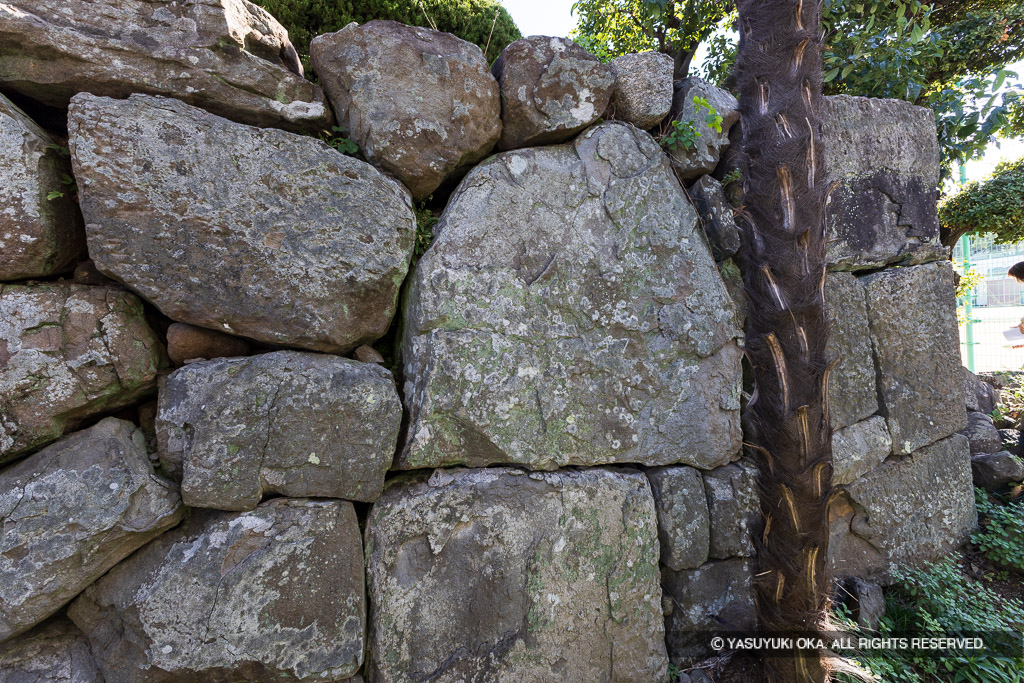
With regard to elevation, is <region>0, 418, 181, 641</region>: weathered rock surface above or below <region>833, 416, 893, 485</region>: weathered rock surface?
above

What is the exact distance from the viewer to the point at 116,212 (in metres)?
1.54

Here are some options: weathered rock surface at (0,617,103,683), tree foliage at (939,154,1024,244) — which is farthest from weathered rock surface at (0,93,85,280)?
tree foliage at (939,154,1024,244)

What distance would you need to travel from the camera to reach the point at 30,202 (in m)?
1.54

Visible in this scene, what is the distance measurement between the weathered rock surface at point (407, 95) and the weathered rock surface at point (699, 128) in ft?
2.82

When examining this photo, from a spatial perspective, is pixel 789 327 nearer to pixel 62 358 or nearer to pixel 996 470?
pixel 996 470

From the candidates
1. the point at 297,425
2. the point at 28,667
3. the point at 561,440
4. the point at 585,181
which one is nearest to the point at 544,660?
the point at 561,440

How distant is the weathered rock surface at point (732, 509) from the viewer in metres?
2.08

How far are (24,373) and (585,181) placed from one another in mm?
1889

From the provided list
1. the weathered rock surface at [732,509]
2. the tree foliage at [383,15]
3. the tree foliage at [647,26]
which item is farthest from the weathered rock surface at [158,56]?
the tree foliage at [647,26]

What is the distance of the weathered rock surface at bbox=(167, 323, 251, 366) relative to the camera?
1.66 meters

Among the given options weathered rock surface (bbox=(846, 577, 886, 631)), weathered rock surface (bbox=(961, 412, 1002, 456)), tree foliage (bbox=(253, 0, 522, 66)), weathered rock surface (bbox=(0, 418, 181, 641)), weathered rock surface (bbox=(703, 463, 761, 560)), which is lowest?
weathered rock surface (bbox=(846, 577, 886, 631))

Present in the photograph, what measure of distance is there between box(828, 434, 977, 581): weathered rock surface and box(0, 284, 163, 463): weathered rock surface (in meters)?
2.75

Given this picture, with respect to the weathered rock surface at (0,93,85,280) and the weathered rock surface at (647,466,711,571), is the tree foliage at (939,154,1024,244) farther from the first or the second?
the weathered rock surface at (0,93,85,280)

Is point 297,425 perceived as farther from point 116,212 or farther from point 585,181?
point 585,181
